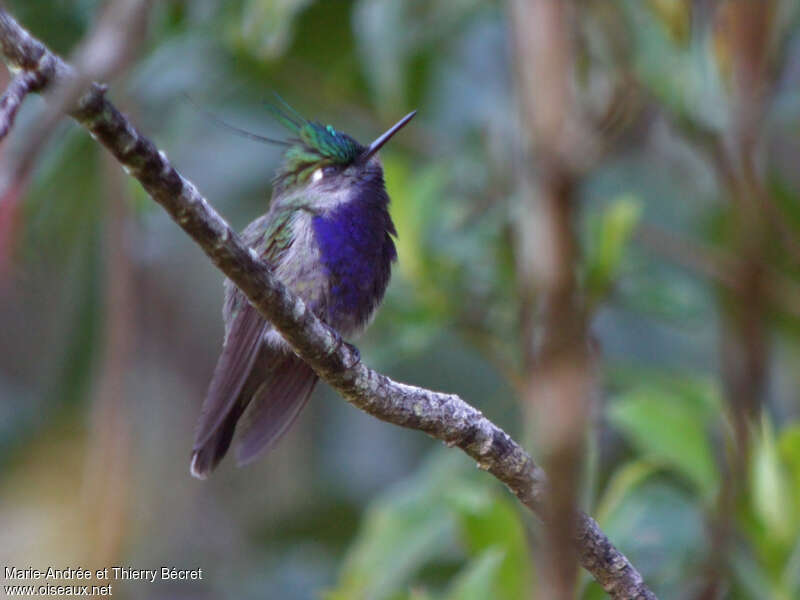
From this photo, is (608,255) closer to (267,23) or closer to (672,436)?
(672,436)

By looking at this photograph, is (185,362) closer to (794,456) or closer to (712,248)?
(712,248)

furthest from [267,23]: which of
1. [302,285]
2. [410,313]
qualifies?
[410,313]

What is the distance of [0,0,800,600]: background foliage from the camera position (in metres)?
3.26

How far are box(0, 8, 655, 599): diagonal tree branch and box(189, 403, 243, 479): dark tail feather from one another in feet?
3.02

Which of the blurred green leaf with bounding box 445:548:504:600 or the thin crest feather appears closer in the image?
the blurred green leaf with bounding box 445:548:504:600

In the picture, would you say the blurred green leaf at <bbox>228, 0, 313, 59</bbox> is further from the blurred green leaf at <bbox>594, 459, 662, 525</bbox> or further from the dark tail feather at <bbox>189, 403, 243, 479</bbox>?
the blurred green leaf at <bbox>594, 459, 662, 525</bbox>

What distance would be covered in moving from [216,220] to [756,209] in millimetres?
1704

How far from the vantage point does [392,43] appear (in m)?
3.84

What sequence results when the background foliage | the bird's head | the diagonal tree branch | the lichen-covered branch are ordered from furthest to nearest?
the bird's head → the background foliage → the diagonal tree branch → the lichen-covered branch

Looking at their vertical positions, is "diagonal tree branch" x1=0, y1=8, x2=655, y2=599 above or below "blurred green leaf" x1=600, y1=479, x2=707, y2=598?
below

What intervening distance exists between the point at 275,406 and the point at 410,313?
26.4 inches

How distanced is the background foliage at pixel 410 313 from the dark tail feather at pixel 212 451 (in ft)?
0.80

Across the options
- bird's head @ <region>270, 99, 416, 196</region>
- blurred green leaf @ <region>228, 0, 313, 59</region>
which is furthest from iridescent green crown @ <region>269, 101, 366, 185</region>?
blurred green leaf @ <region>228, 0, 313, 59</region>

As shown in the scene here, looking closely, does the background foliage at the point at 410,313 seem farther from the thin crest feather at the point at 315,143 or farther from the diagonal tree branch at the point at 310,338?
the diagonal tree branch at the point at 310,338
